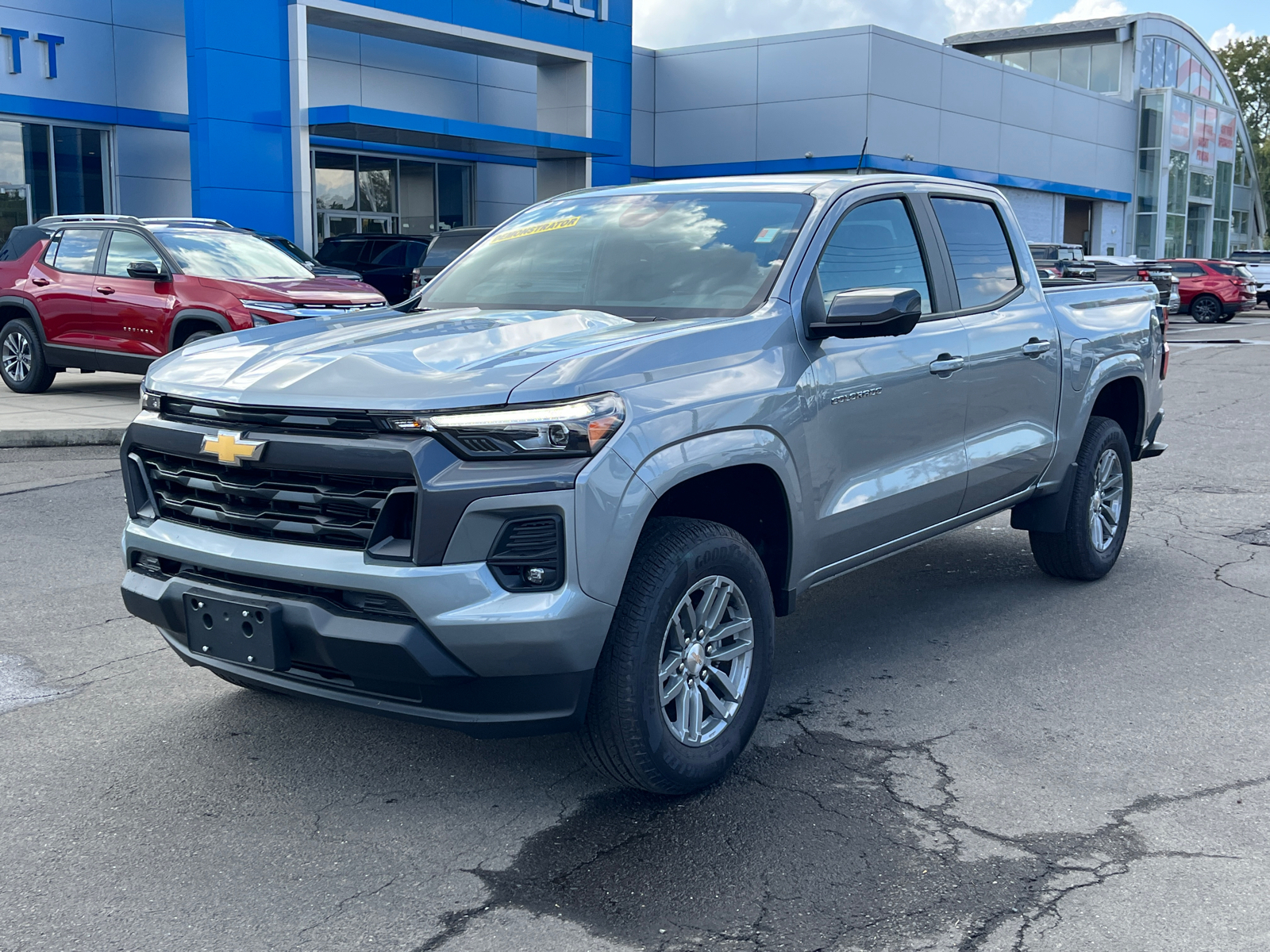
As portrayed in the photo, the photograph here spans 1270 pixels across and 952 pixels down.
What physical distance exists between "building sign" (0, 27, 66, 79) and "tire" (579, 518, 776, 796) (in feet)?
71.4

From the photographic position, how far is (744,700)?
3975 mm

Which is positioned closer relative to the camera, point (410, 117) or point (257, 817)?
point (257, 817)

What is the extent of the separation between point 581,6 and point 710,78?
23.1ft

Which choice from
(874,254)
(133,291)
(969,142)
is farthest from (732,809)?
(969,142)

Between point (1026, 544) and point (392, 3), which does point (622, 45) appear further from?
point (1026, 544)

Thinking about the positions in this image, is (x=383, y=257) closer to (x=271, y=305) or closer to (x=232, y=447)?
(x=271, y=305)

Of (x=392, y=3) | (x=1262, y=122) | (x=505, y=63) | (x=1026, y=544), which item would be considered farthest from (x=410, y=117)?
(x=1262, y=122)

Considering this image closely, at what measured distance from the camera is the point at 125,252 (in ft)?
43.7

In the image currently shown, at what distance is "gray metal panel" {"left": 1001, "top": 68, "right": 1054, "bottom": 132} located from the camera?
1613 inches

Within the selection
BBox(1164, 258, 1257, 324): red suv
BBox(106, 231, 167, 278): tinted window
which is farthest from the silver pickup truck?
BBox(1164, 258, 1257, 324): red suv

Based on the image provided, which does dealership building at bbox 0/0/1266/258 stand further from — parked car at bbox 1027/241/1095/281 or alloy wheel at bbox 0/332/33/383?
alloy wheel at bbox 0/332/33/383

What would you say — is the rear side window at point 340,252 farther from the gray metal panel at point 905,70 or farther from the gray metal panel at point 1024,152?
the gray metal panel at point 1024,152

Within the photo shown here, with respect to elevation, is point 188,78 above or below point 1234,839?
above

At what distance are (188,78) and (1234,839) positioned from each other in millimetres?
22477
